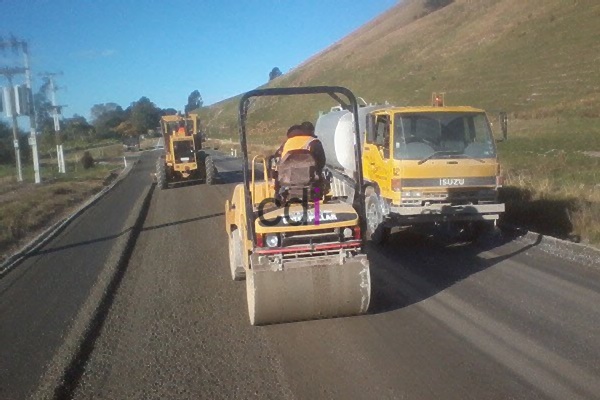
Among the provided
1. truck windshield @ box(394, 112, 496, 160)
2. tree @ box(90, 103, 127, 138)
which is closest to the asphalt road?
truck windshield @ box(394, 112, 496, 160)

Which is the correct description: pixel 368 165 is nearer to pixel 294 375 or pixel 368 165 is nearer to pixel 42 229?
pixel 294 375

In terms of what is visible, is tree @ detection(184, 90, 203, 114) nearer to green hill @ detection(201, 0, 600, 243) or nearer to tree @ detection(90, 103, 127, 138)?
tree @ detection(90, 103, 127, 138)

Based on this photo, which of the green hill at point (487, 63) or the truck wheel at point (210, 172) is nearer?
the truck wheel at point (210, 172)

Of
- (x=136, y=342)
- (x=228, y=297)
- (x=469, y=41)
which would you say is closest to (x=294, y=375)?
(x=136, y=342)

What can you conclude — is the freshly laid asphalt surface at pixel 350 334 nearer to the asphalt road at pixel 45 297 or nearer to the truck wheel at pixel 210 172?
the asphalt road at pixel 45 297

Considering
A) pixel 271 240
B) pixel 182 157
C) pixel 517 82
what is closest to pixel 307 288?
pixel 271 240

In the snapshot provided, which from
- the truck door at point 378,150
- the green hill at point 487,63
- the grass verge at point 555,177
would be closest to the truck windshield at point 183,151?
the grass verge at point 555,177

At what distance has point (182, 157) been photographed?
81.8 feet

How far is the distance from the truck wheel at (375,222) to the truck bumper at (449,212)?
43 cm

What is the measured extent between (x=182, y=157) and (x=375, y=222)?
15455 mm

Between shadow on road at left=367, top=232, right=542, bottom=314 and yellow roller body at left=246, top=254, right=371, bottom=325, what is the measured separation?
0.54m

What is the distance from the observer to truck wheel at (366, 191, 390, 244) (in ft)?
34.8

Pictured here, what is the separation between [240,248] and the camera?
8461mm

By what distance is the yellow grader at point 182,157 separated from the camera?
24516 mm
